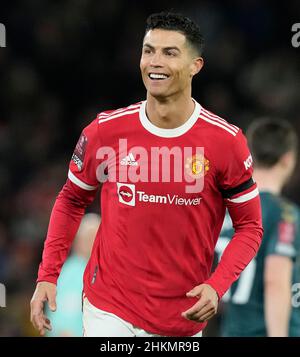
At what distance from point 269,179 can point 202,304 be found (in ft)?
5.16

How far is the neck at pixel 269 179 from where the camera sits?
17.9 ft

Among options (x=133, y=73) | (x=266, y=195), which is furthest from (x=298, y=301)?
(x=133, y=73)

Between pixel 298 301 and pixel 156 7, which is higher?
pixel 156 7

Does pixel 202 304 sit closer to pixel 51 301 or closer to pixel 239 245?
pixel 239 245

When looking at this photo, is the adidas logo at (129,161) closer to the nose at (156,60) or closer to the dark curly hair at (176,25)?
the nose at (156,60)

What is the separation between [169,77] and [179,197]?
0.54 m

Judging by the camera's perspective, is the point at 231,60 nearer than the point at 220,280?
No

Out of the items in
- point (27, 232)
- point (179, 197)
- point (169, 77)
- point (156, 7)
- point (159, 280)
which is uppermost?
point (156, 7)

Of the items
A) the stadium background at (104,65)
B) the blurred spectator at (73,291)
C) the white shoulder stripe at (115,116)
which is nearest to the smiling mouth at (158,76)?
the white shoulder stripe at (115,116)

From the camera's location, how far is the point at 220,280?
427 cm

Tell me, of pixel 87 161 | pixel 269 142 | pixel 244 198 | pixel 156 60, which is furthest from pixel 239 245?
pixel 269 142

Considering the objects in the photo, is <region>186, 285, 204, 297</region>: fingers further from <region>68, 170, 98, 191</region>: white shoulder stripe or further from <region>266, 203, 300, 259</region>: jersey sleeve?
<region>266, 203, 300, 259</region>: jersey sleeve

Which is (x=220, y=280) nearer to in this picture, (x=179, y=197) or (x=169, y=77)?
(x=179, y=197)

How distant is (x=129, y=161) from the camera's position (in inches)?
176
